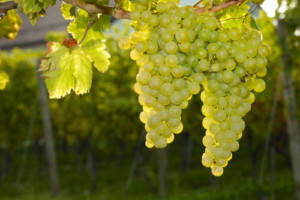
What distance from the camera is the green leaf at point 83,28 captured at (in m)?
1.03

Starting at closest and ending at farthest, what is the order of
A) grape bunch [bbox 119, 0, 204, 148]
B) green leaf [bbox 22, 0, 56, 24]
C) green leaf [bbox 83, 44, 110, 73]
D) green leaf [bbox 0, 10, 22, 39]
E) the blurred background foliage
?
grape bunch [bbox 119, 0, 204, 148] < green leaf [bbox 22, 0, 56, 24] < green leaf [bbox 83, 44, 110, 73] < green leaf [bbox 0, 10, 22, 39] < the blurred background foliage

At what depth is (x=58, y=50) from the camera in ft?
3.10

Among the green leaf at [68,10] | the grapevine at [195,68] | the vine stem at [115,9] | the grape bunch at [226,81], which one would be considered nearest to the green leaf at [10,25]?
the green leaf at [68,10]

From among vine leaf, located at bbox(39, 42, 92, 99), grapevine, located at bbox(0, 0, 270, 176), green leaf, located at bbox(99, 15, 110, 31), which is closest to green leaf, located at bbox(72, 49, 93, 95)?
vine leaf, located at bbox(39, 42, 92, 99)

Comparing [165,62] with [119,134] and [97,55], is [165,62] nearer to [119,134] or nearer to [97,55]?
[97,55]

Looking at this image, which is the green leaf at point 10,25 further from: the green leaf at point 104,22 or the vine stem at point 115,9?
the vine stem at point 115,9

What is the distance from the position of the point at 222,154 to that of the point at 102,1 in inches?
17.5

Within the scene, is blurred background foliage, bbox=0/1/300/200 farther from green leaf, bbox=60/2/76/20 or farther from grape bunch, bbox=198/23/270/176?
grape bunch, bbox=198/23/270/176

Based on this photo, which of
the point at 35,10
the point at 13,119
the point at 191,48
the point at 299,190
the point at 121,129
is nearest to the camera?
the point at 191,48

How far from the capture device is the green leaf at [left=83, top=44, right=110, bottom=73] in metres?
0.99

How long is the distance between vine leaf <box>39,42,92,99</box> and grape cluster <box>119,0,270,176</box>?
254mm

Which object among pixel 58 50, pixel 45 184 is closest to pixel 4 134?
pixel 45 184

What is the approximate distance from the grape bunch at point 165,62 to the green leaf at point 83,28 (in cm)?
32

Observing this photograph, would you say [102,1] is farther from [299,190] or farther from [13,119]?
[13,119]
